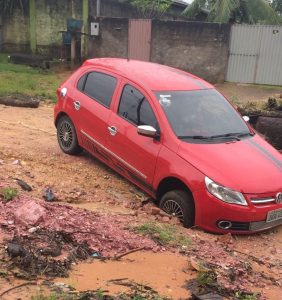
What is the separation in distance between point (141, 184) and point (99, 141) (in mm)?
1145

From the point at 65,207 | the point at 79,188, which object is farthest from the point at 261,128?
the point at 65,207

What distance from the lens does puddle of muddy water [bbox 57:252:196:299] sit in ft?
12.0

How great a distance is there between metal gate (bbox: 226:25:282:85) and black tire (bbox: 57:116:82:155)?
1137 cm

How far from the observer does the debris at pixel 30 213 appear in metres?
4.56

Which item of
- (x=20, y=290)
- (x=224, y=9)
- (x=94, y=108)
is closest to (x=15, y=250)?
(x=20, y=290)

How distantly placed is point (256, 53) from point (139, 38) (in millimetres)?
4744

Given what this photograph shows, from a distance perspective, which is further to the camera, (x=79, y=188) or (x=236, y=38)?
(x=236, y=38)

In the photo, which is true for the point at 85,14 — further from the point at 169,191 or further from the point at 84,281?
the point at 84,281

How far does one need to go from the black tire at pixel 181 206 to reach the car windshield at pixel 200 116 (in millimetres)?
758

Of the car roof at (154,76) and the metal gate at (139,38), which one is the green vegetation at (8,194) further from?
the metal gate at (139,38)

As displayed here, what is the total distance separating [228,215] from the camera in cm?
527

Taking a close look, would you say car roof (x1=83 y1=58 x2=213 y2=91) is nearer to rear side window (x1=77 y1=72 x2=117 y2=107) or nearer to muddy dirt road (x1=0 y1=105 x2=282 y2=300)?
rear side window (x1=77 y1=72 x2=117 y2=107)

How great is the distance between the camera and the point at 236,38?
17.6 metres

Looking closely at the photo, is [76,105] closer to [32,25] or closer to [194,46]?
[194,46]
